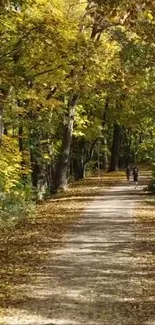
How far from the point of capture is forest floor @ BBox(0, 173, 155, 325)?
8719 millimetres

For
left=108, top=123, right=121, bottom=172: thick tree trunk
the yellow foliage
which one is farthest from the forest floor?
left=108, top=123, right=121, bottom=172: thick tree trunk

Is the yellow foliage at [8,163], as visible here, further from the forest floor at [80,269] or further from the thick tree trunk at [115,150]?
the thick tree trunk at [115,150]

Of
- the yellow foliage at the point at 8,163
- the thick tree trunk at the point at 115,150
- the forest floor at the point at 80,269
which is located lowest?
the forest floor at the point at 80,269

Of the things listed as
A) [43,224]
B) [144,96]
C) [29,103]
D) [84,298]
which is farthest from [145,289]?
[144,96]

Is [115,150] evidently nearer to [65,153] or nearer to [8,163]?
[65,153]

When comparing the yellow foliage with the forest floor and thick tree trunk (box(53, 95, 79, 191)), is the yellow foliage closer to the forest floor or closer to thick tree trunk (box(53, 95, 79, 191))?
the forest floor

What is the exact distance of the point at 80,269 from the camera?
11586 mm

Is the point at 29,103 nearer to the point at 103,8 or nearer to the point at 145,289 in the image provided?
the point at 103,8

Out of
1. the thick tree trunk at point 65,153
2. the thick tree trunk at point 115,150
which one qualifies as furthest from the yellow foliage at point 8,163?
the thick tree trunk at point 115,150

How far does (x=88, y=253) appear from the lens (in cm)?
1324

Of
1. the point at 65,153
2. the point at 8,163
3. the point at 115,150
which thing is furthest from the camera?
the point at 115,150

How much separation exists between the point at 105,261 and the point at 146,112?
72.5 feet

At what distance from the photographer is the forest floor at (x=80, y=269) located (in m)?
8.72

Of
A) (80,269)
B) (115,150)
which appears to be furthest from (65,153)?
(115,150)
